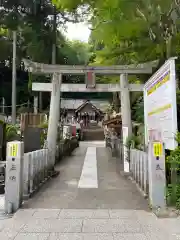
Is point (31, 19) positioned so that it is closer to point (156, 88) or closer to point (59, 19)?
point (59, 19)

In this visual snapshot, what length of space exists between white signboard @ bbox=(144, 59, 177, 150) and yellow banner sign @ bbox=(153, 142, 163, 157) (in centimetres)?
28

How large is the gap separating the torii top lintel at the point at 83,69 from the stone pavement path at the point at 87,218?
6.56 meters

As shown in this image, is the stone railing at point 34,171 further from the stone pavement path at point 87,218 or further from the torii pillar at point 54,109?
the torii pillar at point 54,109

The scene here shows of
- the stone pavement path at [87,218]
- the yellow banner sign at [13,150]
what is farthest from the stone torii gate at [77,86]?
the yellow banner sign at [13,150]

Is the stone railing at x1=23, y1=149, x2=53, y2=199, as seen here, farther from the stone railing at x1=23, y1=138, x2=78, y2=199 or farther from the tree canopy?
the tree canopy

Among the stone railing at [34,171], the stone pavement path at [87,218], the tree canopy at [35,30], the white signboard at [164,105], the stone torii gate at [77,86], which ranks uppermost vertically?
the tree canopy at [35,30]

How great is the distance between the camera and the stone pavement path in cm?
517

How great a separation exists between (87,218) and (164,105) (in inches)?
131

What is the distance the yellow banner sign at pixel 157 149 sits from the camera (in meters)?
6.84

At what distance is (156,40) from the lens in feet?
36.9

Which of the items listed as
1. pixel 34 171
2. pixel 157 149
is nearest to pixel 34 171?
pixel 34 171

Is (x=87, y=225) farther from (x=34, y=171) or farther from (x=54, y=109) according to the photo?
(x=54, y=109)

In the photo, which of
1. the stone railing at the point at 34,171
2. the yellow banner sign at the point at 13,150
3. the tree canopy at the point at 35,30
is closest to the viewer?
the yellow banner sign at the point at 13,150

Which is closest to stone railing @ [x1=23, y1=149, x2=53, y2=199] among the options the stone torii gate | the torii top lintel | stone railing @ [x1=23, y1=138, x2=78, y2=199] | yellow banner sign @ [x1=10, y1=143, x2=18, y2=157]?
stone railing @ [x1=23, y1=138, x2=78, y2=199]
